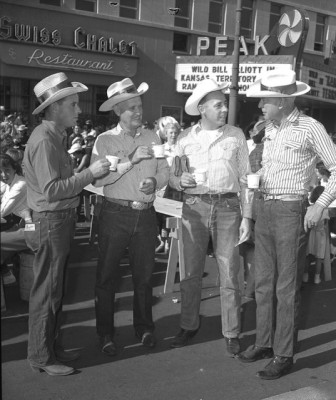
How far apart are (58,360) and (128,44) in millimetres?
18845

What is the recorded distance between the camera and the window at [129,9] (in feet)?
66.4

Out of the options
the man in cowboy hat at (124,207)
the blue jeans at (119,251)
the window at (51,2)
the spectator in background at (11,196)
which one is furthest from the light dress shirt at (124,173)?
the window at (51,2)

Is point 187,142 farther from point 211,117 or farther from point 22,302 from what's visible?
point 22,302

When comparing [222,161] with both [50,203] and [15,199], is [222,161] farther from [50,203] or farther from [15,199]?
[15,199]

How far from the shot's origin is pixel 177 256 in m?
5.63

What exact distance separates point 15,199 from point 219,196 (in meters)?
2.45

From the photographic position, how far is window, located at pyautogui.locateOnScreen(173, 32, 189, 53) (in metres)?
22.1

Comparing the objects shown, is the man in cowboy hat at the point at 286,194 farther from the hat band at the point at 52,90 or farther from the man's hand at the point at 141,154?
the hat band at the point at 52,90

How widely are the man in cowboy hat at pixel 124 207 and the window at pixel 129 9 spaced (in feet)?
57.4

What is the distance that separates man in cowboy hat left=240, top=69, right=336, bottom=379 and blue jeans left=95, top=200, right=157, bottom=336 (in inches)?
35.7

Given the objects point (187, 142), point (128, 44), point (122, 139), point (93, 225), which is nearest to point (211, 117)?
point (187, 142)

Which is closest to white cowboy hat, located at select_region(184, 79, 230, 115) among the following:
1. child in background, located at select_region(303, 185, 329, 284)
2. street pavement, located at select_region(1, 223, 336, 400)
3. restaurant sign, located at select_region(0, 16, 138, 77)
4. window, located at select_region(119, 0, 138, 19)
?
street pavement, located at select_region(1, 223, 336, 400)

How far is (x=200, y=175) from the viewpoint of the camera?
3756mm

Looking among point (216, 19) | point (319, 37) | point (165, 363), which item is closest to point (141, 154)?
point (165, 363)
